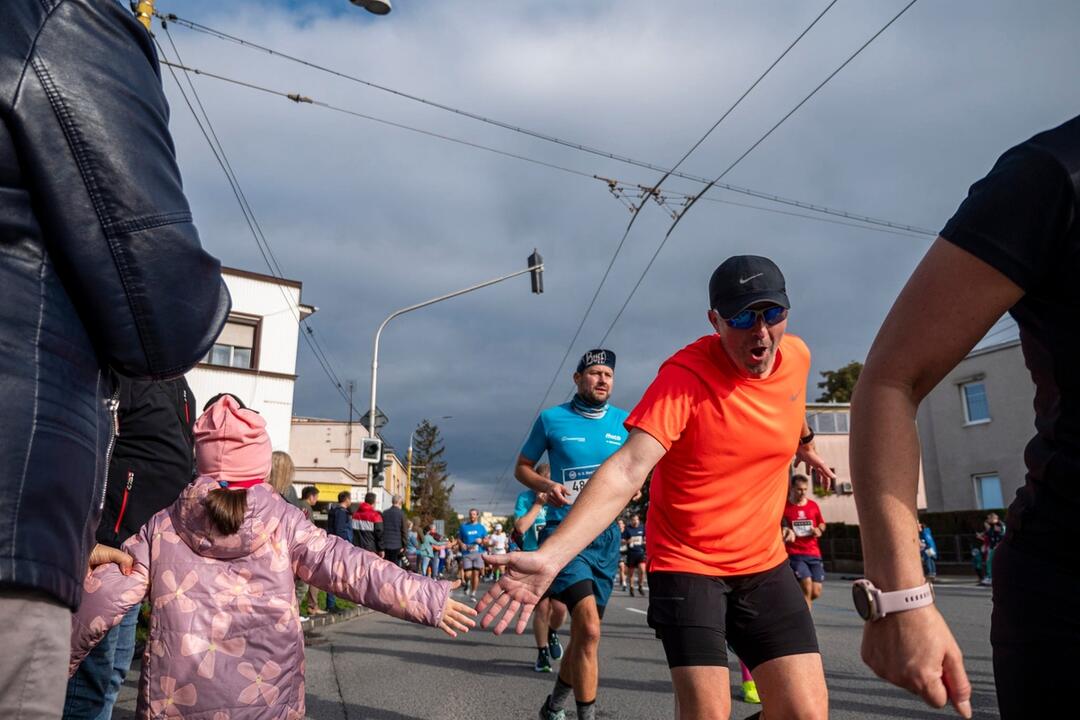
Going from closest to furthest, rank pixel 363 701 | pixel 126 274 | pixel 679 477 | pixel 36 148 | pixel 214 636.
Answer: pixel 36 148
pixel 126 274
pixel 214 636
pixel 679 477
pixel 363 701

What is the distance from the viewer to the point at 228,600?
2.98m

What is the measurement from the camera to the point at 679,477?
133 inches

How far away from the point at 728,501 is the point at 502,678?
4929 millimetres

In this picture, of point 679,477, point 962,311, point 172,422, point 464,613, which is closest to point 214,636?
point 464,613

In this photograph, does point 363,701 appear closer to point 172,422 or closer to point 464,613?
point 172,422

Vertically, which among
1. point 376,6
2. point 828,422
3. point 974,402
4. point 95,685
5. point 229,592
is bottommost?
point 95,685

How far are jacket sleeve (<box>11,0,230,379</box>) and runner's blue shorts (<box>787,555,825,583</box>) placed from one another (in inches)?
354

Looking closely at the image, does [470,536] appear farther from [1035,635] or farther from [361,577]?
[1035,635]

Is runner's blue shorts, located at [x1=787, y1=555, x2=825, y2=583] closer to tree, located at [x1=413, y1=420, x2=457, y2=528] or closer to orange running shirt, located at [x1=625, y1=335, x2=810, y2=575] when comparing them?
orange running shirt, located at [x1=625, y1=335, x2=810, y2=575]

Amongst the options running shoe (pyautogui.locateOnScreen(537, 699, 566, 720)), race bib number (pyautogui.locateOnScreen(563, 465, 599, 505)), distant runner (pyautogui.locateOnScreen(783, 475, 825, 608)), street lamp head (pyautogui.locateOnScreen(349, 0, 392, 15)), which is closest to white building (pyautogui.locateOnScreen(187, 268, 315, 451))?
street lamp head (pyautogui.locateOnScreen(349, 0, 392, 15))

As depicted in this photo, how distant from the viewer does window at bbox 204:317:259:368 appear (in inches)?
1016

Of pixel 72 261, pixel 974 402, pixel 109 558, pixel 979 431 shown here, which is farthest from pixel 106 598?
pixel 974 402

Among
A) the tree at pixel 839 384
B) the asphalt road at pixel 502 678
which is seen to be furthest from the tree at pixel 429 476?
the asphalt road at pixel 502 678

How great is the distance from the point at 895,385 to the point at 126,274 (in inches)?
55.7
